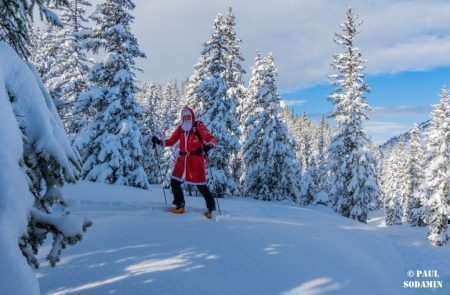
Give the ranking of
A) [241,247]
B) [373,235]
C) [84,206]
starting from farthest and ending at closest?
[373,235] < [84,206] < [241,247]

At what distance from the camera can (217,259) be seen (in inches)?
192

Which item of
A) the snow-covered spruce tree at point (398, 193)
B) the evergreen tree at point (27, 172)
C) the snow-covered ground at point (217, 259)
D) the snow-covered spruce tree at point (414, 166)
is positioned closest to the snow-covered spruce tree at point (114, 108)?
the snow-covered ground at point (217, 259)

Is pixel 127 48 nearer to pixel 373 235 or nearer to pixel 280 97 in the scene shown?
pixel 280 97

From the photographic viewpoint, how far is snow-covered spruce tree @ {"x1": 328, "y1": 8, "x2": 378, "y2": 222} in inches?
1050

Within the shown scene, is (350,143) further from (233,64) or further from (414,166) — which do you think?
(414,166)

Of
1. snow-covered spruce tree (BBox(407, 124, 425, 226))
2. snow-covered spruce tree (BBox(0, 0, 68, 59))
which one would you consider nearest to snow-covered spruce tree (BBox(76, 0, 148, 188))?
snow-covered spruce tree (BBox(0, 0, 68, 59))

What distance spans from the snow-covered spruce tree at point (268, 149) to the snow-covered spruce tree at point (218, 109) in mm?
3199

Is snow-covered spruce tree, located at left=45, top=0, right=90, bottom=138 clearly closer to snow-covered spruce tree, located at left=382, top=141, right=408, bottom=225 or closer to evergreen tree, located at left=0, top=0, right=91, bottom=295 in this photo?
evergreen tree, located at left=0, top=0, right=91, bottom=295

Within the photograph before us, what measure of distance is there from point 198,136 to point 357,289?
476 centimetres

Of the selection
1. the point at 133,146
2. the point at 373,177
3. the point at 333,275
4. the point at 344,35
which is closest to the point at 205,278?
the point at 333,275

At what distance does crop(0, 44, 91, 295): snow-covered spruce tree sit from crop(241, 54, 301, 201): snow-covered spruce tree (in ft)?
82.5

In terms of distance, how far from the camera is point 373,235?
9.26 metres

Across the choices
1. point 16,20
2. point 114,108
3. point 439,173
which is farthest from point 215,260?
point 439,173

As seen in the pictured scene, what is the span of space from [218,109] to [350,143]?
1003cm
